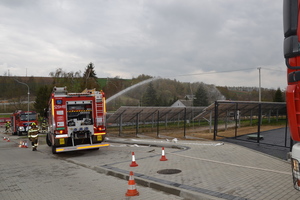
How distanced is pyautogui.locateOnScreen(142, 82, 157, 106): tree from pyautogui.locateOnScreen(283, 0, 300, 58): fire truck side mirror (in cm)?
5155

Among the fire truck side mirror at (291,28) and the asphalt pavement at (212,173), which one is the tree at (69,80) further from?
the fire truck side mirror at (291,28)

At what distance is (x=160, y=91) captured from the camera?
62.4 m

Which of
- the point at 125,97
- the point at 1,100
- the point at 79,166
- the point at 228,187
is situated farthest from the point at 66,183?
the point at 1,100

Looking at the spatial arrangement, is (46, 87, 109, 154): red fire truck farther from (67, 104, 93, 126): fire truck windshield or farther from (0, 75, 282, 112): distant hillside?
(0, 75, 282, 112): distant hillside


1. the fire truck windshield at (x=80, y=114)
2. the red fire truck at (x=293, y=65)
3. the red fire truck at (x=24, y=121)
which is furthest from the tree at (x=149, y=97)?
Answer: the red fire truck at (x=293, y=65)

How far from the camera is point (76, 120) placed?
494 inches

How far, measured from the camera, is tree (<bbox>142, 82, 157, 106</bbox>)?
55.3m

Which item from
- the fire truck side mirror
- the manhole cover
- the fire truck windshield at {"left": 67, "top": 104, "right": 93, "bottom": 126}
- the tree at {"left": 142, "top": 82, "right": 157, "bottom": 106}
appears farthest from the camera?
the tree at {"left": 142, "top": 82, "right": 157, "bottom": 106}

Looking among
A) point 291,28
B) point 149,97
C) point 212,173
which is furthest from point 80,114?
point 149,97

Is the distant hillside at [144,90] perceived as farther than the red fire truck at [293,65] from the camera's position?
Yes

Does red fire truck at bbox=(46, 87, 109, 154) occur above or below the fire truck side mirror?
below

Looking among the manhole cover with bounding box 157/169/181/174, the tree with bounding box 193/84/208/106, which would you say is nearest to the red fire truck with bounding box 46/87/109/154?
the manhole cover with bounding box 157/169/181/174

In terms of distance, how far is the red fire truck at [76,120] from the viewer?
11831mm

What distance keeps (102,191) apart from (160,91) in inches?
2215
